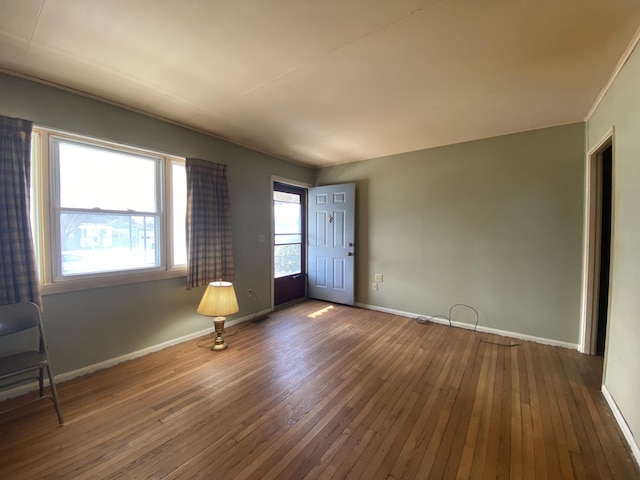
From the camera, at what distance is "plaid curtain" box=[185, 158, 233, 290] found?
9.96 ft

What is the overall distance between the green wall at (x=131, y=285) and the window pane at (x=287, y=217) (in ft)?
1.79

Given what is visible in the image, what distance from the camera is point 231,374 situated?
2.42 meters

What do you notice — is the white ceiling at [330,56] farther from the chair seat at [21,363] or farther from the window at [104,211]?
the chair seat at [21,363]

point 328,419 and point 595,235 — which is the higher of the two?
point 595,235

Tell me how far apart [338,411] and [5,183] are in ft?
9.40

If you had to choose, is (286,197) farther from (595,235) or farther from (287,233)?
(595,235)

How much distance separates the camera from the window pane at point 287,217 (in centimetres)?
443

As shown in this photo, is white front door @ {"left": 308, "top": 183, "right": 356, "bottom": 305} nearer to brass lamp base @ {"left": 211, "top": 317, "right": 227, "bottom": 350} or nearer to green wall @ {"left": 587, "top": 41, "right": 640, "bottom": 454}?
brass lamp base @ {"left": 211, "top": 317, "right": 227, "bottom": 350}

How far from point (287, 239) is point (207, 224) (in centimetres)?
168

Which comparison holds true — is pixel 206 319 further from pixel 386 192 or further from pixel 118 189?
pixel 386 192

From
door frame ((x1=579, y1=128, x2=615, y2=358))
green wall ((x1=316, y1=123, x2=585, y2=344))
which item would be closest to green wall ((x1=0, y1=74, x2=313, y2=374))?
green wall ((x1=316, y1=123, x2=585, y2=344))

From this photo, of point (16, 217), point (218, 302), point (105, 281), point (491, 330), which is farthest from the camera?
point (491, 330)

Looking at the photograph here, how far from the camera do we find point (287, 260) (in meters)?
4.66

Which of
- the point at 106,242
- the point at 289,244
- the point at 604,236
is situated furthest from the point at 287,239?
the point at 604,236
